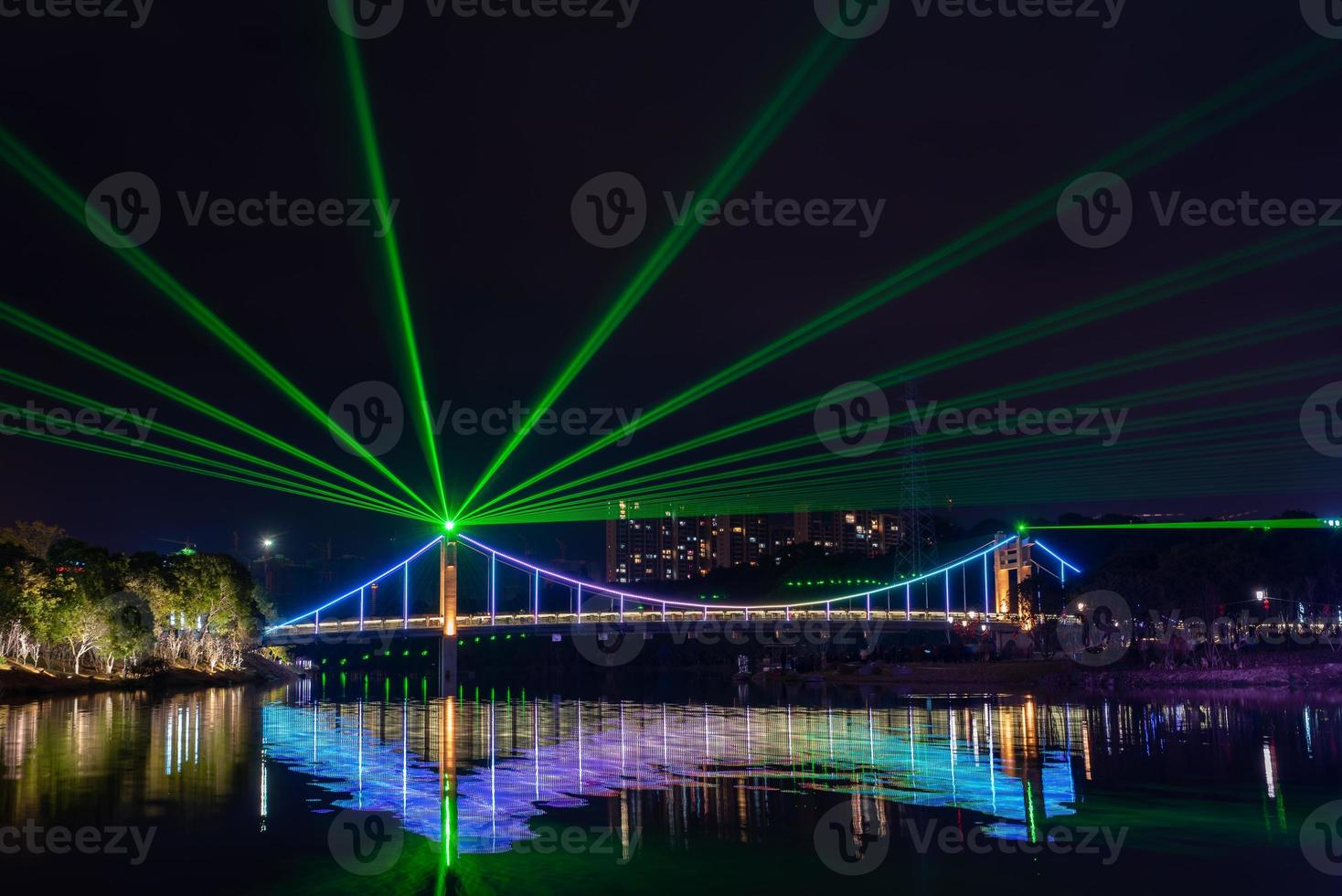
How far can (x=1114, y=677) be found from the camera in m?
67.2

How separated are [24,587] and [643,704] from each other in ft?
104

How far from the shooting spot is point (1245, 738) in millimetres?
33188

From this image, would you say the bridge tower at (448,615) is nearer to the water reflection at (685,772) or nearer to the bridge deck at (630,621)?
the bridge deck at (630,621)

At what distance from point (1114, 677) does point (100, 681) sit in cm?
5530

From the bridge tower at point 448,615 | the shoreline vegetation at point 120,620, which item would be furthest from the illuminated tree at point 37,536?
the bridge tower at point 448,615

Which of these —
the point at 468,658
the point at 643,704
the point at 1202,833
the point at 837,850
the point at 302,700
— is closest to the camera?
the point at 837,850

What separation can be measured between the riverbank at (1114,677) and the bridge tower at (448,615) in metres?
24.1

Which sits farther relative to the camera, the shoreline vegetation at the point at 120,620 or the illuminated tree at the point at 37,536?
the illuminated tree at the point at 37,536

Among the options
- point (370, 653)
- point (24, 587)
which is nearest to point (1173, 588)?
point (24, 587)

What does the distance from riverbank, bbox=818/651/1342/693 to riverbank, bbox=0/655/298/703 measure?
133 ft

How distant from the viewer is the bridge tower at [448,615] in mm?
70312

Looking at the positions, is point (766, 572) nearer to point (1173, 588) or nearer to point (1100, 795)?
point (1173, 588)

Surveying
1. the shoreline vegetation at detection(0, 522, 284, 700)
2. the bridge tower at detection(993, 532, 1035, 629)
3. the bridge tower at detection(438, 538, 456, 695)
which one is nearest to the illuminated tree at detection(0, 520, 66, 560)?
the shoreline vegetation at detection(0, 522, 284, 700)

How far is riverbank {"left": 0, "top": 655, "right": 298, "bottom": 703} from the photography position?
59.7 m
